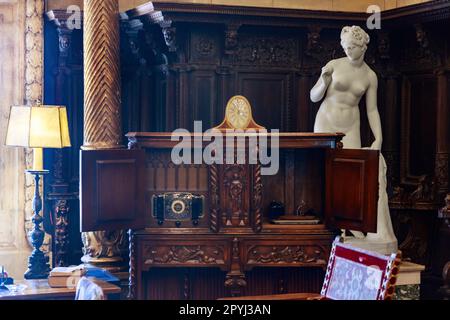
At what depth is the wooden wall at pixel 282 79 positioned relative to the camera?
790 cm

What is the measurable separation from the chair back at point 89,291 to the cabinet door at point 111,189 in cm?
206

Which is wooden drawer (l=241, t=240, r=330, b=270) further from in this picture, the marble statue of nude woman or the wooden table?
the wooden table

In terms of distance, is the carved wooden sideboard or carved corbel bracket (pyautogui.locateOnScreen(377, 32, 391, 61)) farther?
carved corbel bracket (pyautogui.locateOnScreen(377, 32, 391, 61))

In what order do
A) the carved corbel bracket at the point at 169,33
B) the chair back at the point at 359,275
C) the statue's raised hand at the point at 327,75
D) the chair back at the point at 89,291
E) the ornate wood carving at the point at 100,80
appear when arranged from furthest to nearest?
1. the carved corbel bracket at the point at 169,33
2. the statue's raised hand at the point at 327,75
3. the ornate wood carving at the point at 100,80
4. the chair back at the point at 359,275
5. the chair back at the point at 89,291

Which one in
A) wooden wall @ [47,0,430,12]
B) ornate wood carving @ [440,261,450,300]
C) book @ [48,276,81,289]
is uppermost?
wooden wall @ [47,0,430,12]

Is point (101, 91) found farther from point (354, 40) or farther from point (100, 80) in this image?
point (354, 40)

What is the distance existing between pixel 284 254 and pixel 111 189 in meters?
1.33

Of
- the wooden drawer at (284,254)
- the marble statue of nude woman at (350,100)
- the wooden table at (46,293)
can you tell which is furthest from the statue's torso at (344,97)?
the wooden table at (46,293)

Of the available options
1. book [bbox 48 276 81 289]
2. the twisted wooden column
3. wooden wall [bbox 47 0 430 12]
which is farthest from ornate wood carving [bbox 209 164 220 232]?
wooden wall [bbox 47 0 430 12]

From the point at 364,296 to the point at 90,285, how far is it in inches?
57.0

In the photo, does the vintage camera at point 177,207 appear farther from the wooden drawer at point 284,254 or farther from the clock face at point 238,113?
the clock face at point 238,113

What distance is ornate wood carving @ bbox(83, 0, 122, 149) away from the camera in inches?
268

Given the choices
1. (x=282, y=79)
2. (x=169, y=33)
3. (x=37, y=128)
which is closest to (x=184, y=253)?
(x=37, y=128)
